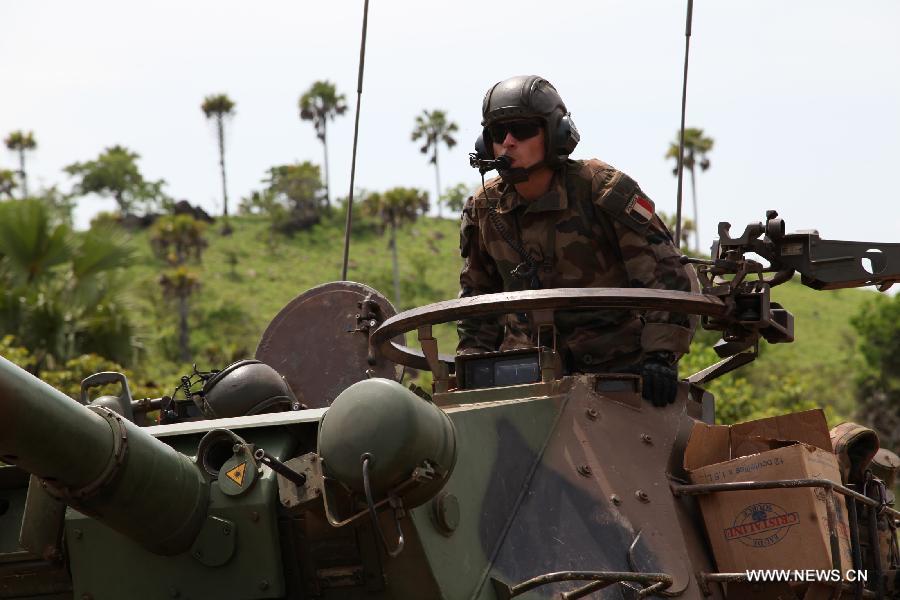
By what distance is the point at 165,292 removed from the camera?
168 ft

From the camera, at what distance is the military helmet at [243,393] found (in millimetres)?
7227

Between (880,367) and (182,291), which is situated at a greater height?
(182,291)

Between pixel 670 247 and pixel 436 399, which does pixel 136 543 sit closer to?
pixel 436 399

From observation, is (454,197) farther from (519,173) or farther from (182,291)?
(519,173)

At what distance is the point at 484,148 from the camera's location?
8180mm

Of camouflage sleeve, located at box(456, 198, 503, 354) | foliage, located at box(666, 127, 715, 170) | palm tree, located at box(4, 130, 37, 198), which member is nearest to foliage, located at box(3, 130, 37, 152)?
palm tree, located at box(4, 130, 37, 198)

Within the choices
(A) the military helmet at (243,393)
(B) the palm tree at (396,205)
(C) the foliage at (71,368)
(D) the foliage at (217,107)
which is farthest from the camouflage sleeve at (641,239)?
(D) the foliage at (217,107)

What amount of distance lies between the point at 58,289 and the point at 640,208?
1562 centimetres

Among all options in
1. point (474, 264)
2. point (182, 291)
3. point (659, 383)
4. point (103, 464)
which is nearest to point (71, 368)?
point (474, 264)

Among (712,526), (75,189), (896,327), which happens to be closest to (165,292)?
(896,327)

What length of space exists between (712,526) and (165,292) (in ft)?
151

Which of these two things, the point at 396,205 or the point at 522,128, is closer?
the point at 522,128

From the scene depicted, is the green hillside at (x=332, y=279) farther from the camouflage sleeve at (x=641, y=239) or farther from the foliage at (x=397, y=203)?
the camouflage sleeve at (x=641, y=239)

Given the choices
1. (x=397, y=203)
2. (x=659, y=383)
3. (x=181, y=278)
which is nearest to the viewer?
(x=659, y=383)
